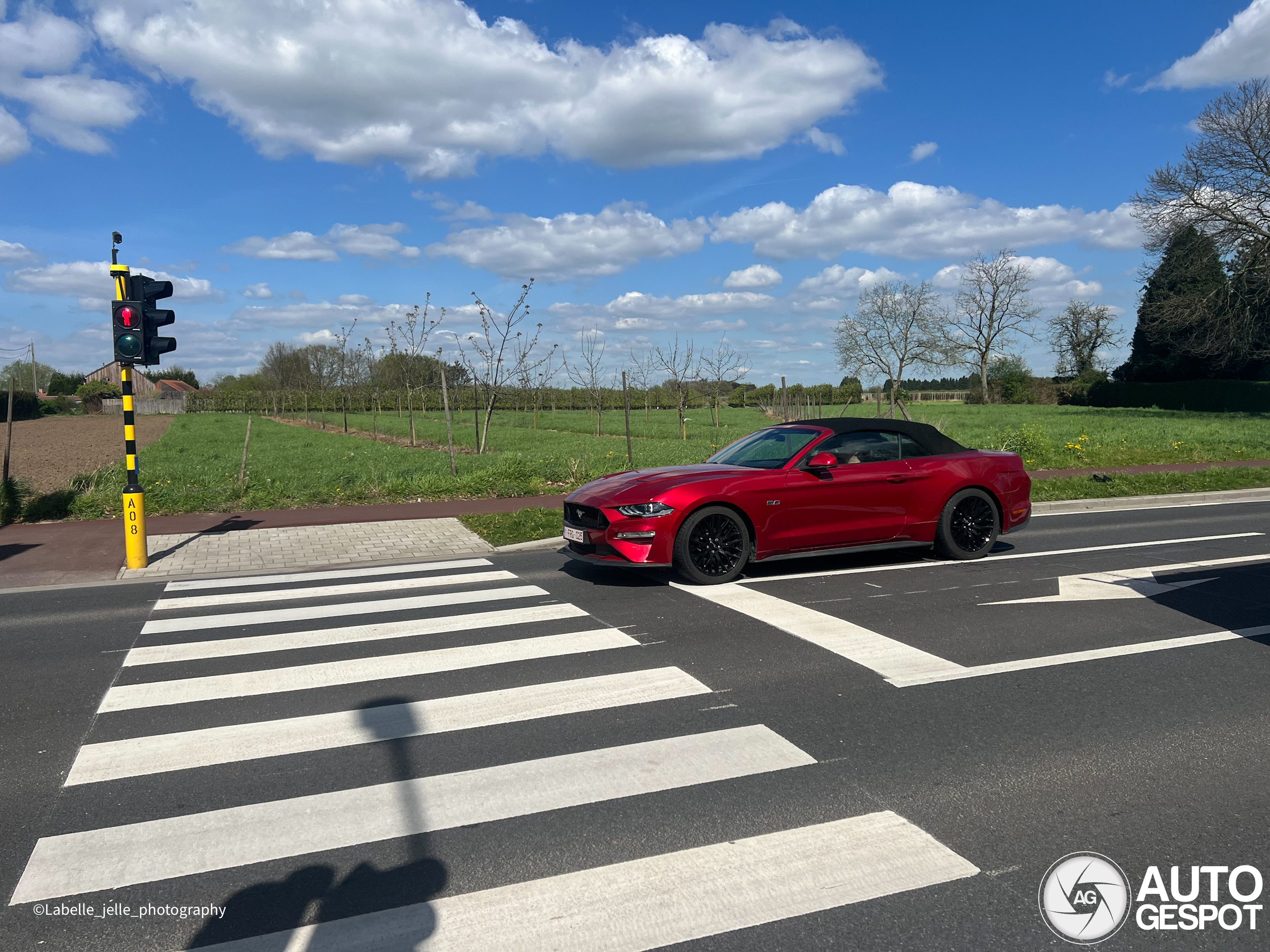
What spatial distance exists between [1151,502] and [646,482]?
11308 mm

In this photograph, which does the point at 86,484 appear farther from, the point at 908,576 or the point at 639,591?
the point at 908,576

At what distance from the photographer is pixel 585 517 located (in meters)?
8.59

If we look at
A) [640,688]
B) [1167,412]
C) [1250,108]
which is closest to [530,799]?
[640,688]

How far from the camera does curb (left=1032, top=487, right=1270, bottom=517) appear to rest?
14.4 metres

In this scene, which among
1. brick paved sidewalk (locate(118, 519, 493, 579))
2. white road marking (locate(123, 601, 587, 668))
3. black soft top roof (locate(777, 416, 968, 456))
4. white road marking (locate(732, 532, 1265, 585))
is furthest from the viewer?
brick paved sidewalk (locate(118, 519, 493, 579))

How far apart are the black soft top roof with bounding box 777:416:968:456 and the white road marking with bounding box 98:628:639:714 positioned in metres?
3.96

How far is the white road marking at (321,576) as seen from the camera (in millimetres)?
9086

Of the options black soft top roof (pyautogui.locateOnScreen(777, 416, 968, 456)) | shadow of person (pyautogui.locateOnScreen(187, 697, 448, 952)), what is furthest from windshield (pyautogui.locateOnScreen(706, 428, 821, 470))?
shadow of person (pyautogui.locateOnScreen(187, 697, 448, 952))

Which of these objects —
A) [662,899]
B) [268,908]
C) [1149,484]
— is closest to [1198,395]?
[1149,484]

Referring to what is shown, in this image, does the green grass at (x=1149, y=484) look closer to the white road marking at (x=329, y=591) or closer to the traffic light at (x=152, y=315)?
the white road marking at (x=329, y=591)

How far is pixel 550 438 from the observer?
117 ft

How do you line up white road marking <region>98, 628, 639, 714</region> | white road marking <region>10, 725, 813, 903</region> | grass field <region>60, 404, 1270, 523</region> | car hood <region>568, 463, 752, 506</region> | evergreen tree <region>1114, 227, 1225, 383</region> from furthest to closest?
1. evergreen tree <region>1114, 227, 1225, 383</region>
2. grass field <region>60, 404, 1270, 523</region>
3. car hood <region>568, 463, 752, 506</region>
4. white road marking <region>98, 628, 639, 714</region>
5. white road marking <region>10, 725, 813, 903</region>

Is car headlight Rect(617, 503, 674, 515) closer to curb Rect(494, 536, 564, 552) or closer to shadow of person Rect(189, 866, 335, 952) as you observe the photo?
curb Rect(494, 536, 564, 552)

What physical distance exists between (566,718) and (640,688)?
0.64 m
